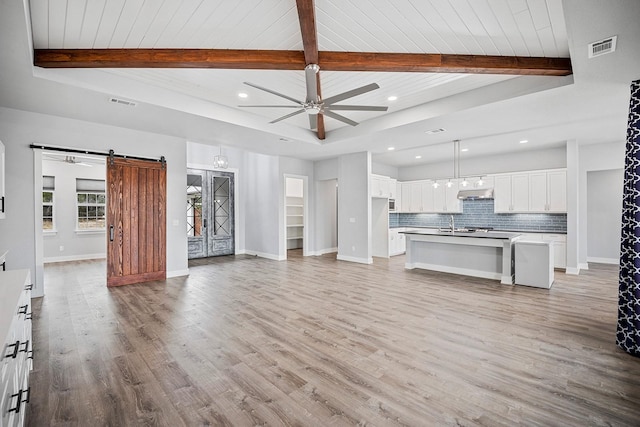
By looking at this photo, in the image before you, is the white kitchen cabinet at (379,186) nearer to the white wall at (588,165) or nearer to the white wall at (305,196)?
the white wall at (305,196)

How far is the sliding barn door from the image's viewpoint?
5.34 metres

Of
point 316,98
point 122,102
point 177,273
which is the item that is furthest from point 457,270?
point 122,102

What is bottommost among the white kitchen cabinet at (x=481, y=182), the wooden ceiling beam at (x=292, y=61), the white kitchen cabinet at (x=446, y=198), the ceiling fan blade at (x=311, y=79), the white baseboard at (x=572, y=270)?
the white baseboard at (x=572, y=270)

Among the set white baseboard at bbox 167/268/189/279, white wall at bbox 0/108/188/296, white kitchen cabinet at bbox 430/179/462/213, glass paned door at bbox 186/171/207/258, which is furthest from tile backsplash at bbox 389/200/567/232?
white wall at bbox 0/108/188/296

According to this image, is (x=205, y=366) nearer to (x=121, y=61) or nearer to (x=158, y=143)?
(x=121, y=61)

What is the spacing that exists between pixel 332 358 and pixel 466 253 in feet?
14.9

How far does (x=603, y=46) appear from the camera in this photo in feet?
8.79

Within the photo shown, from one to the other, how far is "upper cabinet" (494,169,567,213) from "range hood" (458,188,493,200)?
0.57 feet

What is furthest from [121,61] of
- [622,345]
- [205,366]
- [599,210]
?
[599,210]

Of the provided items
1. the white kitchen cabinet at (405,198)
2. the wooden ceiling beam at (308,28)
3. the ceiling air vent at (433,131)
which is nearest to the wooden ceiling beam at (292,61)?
the wooden ceiling beam at (308,28)

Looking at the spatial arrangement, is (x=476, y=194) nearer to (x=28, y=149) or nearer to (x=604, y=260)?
(x=604, y=260)

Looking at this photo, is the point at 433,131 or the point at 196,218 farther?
the point at 196,218

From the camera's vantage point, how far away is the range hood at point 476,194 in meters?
7.80

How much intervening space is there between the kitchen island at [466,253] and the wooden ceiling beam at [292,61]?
3102 millimetres
